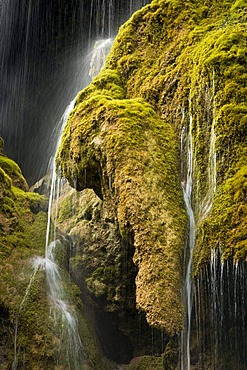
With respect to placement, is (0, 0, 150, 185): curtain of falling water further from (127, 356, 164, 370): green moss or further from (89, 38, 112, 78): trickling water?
(127, 356, 164, 370): green moss

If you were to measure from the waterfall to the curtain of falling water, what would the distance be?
11.6 meters

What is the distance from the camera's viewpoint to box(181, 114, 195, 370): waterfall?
638 cm

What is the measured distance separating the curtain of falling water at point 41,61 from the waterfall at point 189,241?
Answer: 11.6m

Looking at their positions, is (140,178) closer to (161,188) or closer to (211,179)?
(161,188)

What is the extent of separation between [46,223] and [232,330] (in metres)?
5.61

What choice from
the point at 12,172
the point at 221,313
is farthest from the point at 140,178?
the point at 12,172

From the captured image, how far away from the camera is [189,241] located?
6.49m

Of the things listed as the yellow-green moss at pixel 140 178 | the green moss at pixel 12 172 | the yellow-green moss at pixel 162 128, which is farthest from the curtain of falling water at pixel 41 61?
the yellow-green moss at pixel 140 178

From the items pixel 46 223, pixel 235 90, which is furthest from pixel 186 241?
pixel 46 223

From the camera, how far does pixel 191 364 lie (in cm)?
728

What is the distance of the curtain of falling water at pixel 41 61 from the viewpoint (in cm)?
1861

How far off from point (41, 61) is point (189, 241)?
15.6 m

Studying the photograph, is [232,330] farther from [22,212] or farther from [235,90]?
[22,212]

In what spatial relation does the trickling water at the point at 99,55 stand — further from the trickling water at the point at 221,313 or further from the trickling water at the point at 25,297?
the trickling water at the point at 221,313
